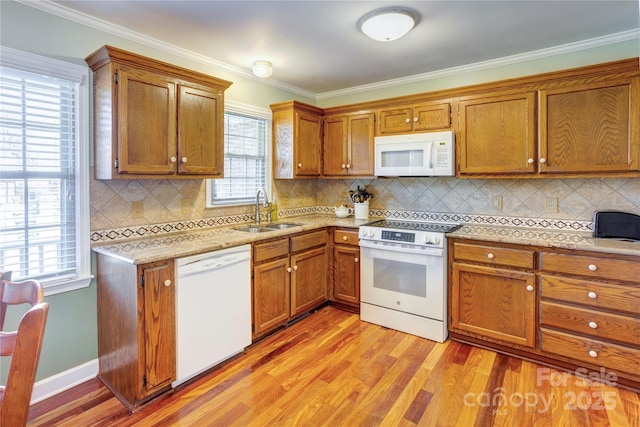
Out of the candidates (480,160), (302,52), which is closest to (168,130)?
(302,52)

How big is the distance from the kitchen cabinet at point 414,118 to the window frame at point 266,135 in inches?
45.6

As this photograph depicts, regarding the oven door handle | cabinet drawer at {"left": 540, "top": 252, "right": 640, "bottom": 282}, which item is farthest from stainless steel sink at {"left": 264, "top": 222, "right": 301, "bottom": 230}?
cabinet drawer at {"left": 540, "top": 252, "right": 640, "bottom": 282}

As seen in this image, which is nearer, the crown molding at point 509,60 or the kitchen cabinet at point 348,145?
the crown molding at point 509,60

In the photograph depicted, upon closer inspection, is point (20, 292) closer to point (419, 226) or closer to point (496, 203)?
point (419, 226)

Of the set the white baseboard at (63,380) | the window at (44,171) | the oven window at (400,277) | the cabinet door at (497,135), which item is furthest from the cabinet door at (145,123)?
the cabinet door at (497,135)

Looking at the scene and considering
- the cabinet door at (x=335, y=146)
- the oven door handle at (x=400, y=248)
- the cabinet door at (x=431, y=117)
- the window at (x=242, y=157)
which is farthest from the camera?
the cabinet door at (x=335, y=146)

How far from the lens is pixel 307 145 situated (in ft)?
12.3

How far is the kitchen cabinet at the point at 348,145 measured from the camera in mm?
3596

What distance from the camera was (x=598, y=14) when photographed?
2295mm

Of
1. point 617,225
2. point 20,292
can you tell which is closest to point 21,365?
point 20,292

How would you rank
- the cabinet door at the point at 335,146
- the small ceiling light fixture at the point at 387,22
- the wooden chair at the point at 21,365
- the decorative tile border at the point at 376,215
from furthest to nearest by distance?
the cabinet door at the point at 335,146 → the decorative tile border at the point at 376,215 → the small ceiling light fixture at the point at 387,22 → the wooden chair at the point at 21,365

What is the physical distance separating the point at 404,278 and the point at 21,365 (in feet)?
8.68

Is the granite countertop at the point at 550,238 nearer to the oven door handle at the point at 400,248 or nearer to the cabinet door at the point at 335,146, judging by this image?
the oven door handle at the point at 400,248

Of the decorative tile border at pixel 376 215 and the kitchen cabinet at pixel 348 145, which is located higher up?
the kitchen cabinet at pixel 348 145
